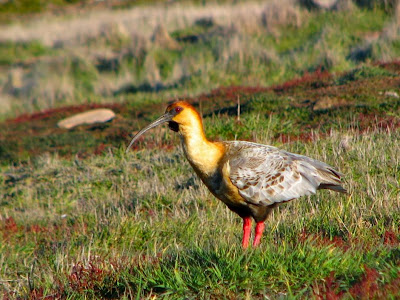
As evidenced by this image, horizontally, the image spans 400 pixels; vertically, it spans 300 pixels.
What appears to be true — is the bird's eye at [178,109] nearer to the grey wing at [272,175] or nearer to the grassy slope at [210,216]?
the grey wing at [272,175]

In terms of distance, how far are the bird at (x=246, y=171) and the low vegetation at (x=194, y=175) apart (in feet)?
1.00

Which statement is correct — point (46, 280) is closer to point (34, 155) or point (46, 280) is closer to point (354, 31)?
point (34, 155)

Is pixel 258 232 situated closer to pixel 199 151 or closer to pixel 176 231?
pixel 199 151

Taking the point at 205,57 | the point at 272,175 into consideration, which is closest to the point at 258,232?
the point at 272,175

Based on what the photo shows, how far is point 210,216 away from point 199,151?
176 centimetres

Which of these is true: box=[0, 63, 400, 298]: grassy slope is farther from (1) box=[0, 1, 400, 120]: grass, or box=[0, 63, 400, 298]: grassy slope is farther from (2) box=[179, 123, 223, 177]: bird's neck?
(1) box=[0, 1, 400, 120]: grass

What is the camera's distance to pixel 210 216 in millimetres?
7137

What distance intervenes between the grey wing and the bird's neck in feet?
0.57

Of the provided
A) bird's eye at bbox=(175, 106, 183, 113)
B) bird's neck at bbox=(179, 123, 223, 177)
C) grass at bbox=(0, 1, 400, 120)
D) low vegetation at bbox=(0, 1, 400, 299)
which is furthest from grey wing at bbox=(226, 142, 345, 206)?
grass at bbox=(0, 1, 400, 120)

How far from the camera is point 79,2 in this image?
53.6m

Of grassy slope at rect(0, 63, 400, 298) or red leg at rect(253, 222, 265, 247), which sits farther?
red leg at rect(253, 222, 265, 247)

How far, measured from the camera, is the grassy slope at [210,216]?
4512 mm

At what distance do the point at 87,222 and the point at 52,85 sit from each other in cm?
1400

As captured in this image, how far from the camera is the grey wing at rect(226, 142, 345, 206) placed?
5.64 metres
